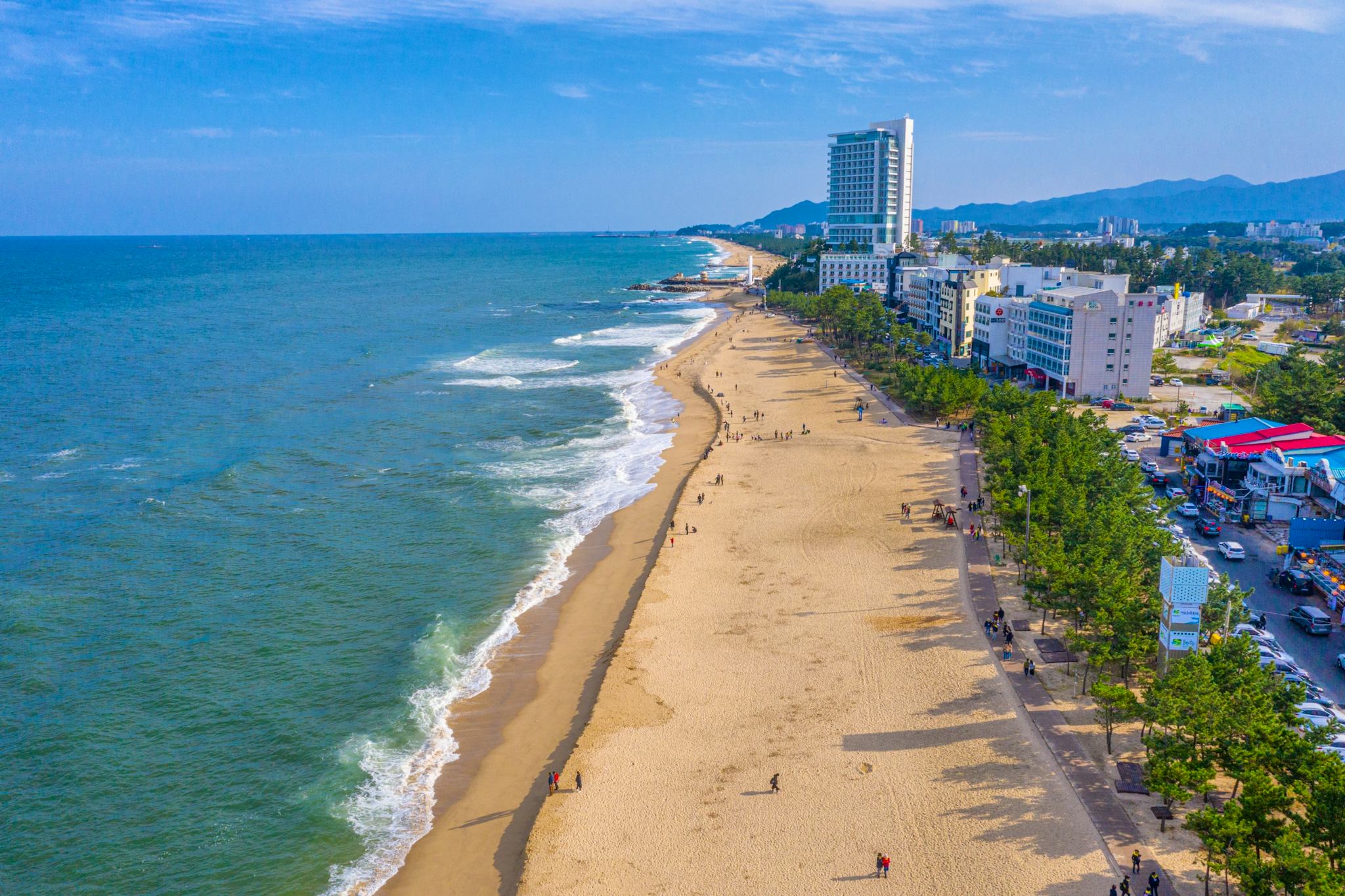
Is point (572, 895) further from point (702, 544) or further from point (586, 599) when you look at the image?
point (702, 544)

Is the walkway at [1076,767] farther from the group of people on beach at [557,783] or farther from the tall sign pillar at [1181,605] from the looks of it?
the group of people on beach at [557,783]

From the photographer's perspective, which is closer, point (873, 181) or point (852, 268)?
point (852, 268)

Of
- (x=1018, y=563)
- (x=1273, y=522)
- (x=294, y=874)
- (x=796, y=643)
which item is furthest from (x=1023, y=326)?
(x=294, y=874)

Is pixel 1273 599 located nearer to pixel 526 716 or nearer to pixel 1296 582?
pixel 1296 582

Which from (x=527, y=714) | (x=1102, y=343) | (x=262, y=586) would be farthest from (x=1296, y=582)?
(x=262, y=586)

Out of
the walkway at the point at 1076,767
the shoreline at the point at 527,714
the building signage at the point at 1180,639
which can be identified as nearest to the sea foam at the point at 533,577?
the shoreline at the point at 527,714

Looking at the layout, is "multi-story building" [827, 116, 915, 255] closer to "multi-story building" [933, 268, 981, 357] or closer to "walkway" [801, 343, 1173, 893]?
"multi-story building" [933, 268, 981, 357]
